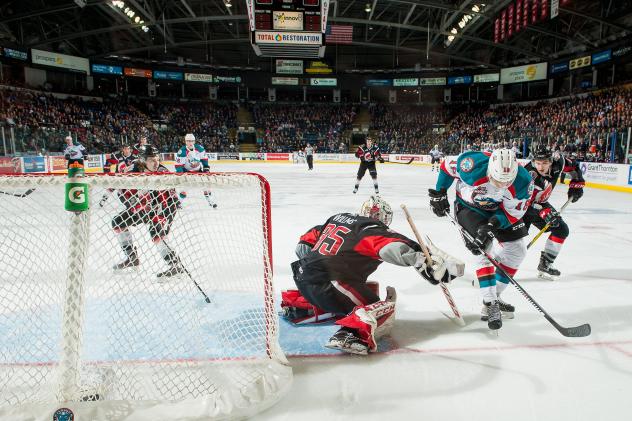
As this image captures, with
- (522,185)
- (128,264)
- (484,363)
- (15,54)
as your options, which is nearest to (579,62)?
(522,185)

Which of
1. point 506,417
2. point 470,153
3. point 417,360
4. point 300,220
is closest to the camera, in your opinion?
point 506,417

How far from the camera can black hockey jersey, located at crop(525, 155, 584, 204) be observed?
3.91 meters

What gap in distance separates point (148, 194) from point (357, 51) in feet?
99.6

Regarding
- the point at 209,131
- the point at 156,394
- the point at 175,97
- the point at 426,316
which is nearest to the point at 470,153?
the point at 426,316

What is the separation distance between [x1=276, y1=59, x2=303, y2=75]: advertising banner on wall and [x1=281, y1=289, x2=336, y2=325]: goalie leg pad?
Answer: 2680 centimetres

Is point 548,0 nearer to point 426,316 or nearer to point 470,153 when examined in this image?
point 470,153

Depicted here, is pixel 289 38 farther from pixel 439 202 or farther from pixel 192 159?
pixel 439 202

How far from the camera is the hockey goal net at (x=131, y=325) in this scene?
1.74m

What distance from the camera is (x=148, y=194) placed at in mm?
2402

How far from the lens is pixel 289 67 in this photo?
27.9 metres

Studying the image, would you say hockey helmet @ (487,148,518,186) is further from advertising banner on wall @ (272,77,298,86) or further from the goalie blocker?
advertising banner on wall @ (272,77,298,86)

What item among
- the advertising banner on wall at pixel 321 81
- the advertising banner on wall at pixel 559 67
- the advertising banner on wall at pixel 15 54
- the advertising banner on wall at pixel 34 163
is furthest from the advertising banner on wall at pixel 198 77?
the advertising banner on wall at pixel 559 67

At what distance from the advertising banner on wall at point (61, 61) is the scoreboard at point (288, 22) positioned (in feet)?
55.8

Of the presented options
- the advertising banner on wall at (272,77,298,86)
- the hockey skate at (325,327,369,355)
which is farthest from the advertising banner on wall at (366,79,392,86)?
the hockey skate at (325,327,369,355)
